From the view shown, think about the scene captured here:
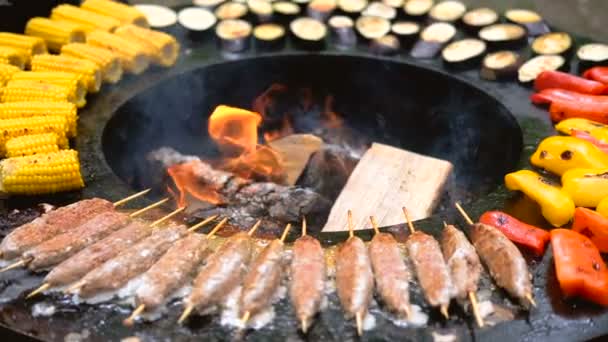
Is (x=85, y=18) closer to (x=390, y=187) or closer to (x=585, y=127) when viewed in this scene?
(x=390, y=187)

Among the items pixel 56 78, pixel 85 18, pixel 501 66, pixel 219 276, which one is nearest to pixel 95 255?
pixel 219 276

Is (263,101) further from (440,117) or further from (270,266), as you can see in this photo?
(270,266)

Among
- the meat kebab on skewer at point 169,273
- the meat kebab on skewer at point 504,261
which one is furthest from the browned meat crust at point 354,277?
the meat kebab on skewer at point 169,273

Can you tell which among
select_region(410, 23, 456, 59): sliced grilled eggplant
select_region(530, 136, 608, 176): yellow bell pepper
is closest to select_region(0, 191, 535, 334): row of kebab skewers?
select_region(530, 136, 608, 176): yellow bell pepper

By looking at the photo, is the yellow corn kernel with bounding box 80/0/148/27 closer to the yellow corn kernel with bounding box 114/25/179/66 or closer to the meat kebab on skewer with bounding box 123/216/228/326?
the yellow corn kernel with bounding box 114/25/179/66

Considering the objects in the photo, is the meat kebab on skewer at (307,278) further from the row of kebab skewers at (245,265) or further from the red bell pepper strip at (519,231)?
the red bell pepper strip at (519,231)

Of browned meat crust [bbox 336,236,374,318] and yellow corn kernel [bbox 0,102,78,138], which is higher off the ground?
yellow corn kernel [bbox 0,102,78,138]
